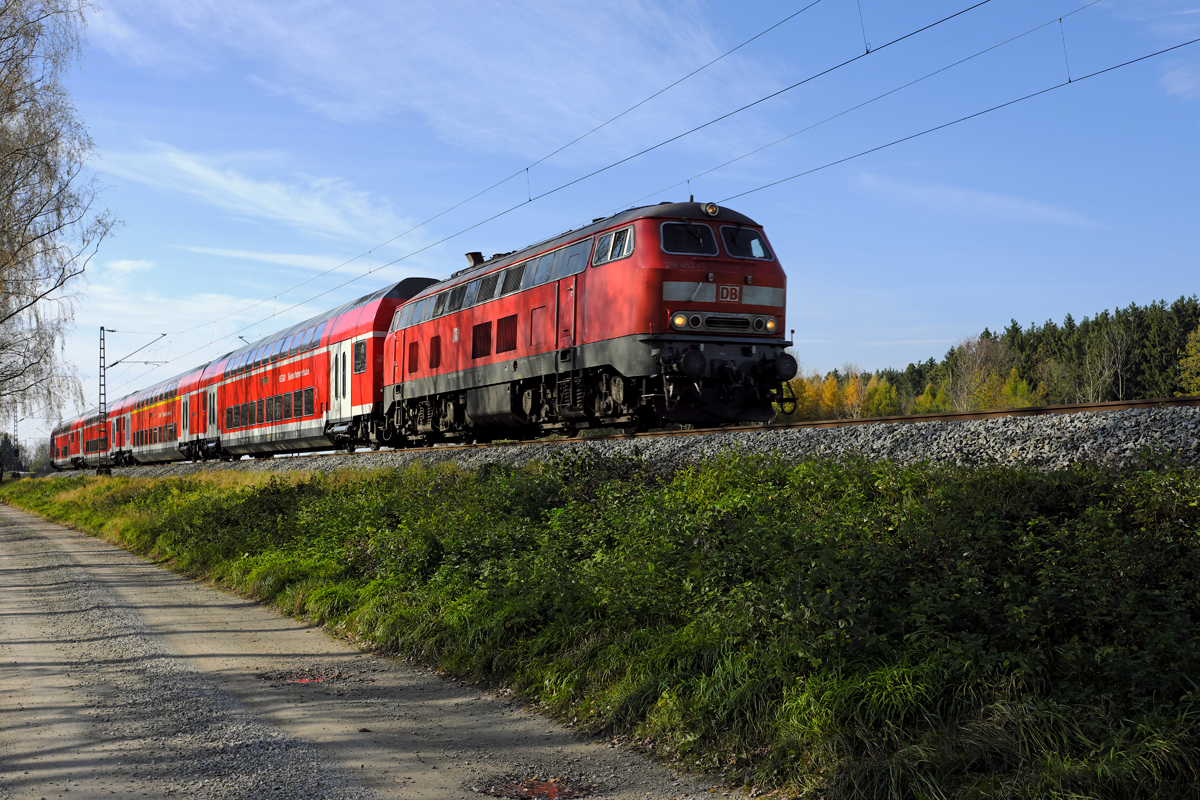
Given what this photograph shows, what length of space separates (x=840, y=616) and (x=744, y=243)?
10.2 metres

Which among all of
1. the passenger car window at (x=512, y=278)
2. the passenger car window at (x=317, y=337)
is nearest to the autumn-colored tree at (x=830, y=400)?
the passenger car window at (x=317, y=337)

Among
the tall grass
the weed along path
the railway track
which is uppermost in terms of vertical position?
the railway track

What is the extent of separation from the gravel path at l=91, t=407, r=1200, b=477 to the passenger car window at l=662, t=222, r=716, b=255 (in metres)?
3.09

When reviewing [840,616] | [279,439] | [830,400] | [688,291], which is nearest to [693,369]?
[688,291]

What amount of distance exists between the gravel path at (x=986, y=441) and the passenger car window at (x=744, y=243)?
11.6 feet

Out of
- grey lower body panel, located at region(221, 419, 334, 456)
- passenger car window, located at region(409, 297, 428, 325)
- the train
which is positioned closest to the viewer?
the train

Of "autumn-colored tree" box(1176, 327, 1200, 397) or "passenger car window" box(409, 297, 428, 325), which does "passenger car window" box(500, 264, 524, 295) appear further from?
"autumn-colored tree" box(1176, 327, 1200, 397)

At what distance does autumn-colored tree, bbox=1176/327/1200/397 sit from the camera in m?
63.3

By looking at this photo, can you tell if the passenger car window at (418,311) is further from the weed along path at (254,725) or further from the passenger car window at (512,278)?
the weed along path at (254,725)

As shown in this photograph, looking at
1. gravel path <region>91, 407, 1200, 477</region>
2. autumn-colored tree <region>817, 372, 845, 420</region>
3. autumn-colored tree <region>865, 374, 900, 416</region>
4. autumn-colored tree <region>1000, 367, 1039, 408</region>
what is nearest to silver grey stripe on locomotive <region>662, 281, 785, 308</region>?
gravel path <region>91, 407, 1200, 477</region>

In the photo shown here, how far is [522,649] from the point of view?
278 inches

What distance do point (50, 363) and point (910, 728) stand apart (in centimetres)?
2653

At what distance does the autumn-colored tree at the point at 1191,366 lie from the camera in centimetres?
6328

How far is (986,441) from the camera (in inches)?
378
